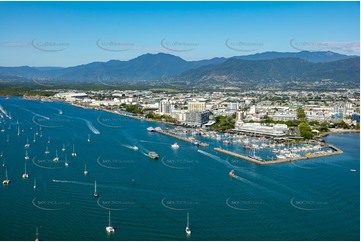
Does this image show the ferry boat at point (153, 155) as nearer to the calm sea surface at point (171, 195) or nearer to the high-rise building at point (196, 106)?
the calm sea surface at point (171, 195)

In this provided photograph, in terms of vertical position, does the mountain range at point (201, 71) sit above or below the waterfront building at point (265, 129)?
above

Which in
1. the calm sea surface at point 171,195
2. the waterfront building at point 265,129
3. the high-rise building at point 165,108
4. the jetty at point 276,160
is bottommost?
the calm sea surface at point 171,195

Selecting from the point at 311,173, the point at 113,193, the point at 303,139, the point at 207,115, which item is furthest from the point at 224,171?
the point at 207,115

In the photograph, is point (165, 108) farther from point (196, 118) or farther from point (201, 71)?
point (201, 71)

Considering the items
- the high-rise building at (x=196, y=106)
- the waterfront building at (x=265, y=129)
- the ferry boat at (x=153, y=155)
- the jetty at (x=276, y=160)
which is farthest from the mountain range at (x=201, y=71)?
the ferry boat at (x=153, y=155)

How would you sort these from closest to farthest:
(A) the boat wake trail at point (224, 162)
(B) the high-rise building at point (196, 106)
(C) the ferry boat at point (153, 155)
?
1. (A) the boat wake trail at point (224, 162)
2. (C) the ferry boat at point (153, 155)
3. (B) the high-rise building at point (196, 106)

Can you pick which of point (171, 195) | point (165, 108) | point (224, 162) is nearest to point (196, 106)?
point (165, 108)
